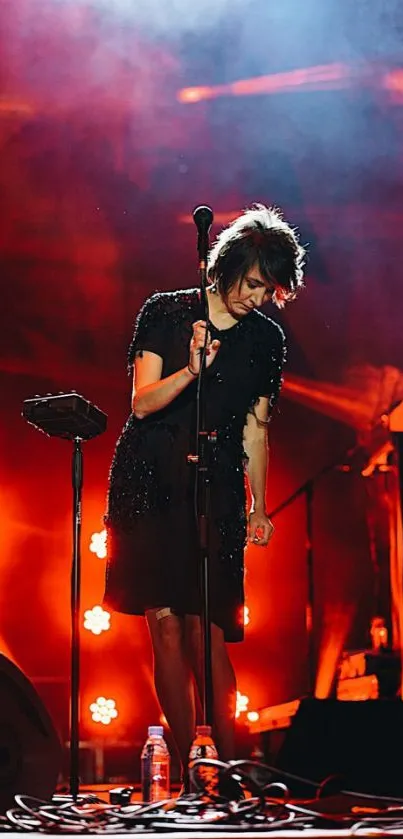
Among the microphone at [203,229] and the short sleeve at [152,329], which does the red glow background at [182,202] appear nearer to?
the short sleeve at [152,329]

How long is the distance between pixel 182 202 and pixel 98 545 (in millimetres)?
1281

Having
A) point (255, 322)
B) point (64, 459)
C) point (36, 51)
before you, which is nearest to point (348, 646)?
point (64, 459)

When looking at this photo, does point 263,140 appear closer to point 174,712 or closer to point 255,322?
point 255,322

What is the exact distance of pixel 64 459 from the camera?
3650mm

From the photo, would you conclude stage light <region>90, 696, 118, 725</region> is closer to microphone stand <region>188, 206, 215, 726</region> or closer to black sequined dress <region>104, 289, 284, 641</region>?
black sequined dress <region>104, 289, 284, 641</region>

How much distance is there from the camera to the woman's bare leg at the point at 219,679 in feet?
7.70

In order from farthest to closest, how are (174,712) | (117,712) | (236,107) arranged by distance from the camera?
(236,107) → (117,712) → (174,712)

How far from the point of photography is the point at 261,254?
96.8 inches

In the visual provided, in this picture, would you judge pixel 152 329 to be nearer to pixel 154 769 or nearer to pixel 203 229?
pixel 203 229

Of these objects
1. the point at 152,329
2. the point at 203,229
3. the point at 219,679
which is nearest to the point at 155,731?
the point at 219,679

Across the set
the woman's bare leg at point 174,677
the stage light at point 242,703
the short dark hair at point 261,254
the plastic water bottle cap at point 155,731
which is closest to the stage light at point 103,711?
the stage light at point 242,703

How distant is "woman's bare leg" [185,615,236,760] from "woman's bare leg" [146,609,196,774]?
0.9 inches

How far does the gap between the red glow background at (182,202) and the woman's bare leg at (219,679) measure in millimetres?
1167

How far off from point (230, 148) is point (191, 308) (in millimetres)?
1360
